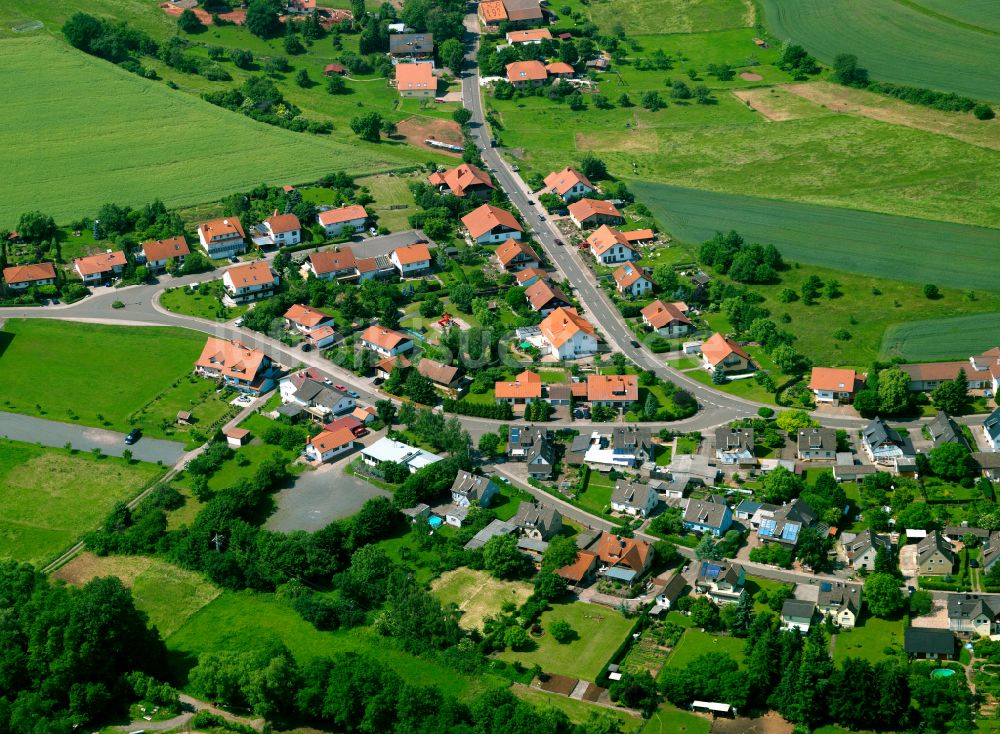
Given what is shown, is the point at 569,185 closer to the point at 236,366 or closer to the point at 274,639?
the point at 236,366

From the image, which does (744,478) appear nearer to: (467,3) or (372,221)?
(372,221)

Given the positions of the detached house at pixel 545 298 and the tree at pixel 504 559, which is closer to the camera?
the tree at pixel 504 559

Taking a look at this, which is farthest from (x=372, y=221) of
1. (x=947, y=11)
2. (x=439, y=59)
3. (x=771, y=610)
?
(x=947, y=11)

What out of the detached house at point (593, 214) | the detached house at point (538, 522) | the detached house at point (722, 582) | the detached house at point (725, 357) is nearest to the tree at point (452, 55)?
the detached house at point (593, 214)

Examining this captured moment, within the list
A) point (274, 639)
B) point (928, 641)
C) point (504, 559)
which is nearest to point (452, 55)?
point (504, 559)

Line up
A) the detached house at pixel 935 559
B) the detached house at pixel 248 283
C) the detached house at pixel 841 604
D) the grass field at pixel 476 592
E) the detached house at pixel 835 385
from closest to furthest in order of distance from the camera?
the detached house at pixel 841 604
the grass field at pixel 476 592
the detached house at pixel 935 559
the detached house at pixel 835 385
the detached house at pixel 248 283

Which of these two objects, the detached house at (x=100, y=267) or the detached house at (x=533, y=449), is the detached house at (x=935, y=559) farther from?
the detached house at (x=100, y=267)
